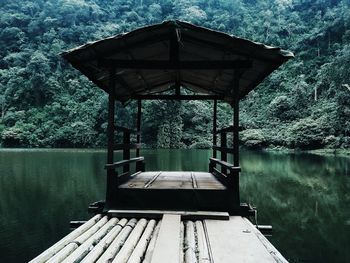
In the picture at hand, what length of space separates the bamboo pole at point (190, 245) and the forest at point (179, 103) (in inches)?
1438

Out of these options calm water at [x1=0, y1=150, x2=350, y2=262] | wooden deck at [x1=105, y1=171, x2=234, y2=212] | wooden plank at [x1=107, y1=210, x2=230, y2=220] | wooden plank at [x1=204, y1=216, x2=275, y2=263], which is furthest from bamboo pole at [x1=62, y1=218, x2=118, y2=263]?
calm water at [x1=0, y1=150, x2=350, y2=262]

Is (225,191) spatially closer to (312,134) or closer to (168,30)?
(168,30)

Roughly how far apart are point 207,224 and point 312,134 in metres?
38.6

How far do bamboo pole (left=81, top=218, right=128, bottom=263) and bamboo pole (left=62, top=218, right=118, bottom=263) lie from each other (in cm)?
9

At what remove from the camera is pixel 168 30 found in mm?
5516

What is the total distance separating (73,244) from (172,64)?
10.6 feet

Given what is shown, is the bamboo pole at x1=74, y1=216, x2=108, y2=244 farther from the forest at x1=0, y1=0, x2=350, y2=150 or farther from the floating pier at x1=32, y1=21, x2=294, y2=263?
the forest at x1=0, y1=0, x2=350, y2=150

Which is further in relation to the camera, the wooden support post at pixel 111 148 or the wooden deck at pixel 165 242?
the wooden support post at pixel 111 148

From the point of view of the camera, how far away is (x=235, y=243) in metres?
3.99

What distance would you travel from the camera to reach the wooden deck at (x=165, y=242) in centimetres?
346

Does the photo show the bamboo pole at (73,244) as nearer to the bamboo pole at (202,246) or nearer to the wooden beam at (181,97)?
the bamboo pole at (202,246)

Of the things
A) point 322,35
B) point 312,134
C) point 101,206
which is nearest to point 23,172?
point 101,206

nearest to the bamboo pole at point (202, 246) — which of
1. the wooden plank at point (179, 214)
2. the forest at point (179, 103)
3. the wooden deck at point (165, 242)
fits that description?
the wooden deck at point (165, 242)

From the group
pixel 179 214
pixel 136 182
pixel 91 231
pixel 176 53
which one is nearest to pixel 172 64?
pixel 176 53
